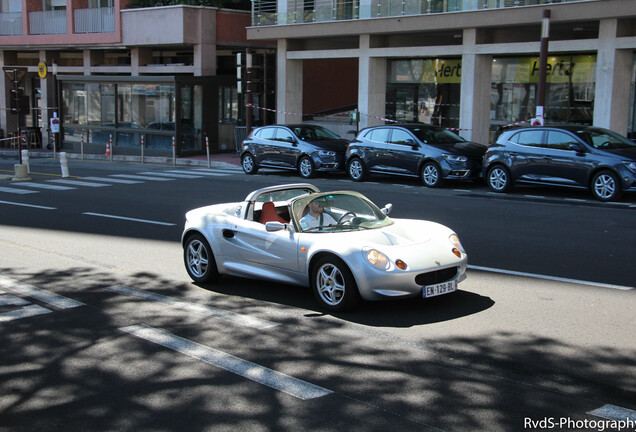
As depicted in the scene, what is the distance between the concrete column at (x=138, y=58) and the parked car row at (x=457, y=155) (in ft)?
45.0

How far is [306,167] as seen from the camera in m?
22.2

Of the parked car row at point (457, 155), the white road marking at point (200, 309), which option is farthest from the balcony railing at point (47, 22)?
the white road marking at point (200, 309)

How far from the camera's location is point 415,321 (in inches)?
284

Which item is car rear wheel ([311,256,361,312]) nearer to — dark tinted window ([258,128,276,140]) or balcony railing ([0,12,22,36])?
dark tinted window ([258,128,276,140])

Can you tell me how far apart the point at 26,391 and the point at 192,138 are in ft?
86.4

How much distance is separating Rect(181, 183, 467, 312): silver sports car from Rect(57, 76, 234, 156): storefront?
2170 centimetres

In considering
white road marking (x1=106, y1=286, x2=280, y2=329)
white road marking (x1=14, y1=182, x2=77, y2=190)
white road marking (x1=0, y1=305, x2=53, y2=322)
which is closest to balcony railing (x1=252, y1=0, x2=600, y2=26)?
white road marking (x1=14, y1=182, x2=77, y2=190)

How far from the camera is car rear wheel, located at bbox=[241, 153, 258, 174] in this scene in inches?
933

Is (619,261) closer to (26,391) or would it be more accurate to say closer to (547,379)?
(547,379)

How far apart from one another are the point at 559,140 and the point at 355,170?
6307 mm

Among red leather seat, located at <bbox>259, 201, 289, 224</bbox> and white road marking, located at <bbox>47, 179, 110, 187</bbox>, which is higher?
red leather seat, located at <bbox>259, 201, 289, 224</bbox>

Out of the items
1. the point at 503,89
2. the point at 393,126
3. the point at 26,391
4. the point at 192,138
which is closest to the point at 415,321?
the point at 26,391

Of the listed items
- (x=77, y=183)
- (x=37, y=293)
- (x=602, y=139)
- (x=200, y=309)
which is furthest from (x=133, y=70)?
(x=200, y=309)

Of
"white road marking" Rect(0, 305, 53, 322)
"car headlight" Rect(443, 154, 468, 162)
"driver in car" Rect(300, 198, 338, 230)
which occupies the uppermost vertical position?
"car headlight" Rect(443, 154, 468, 162)
